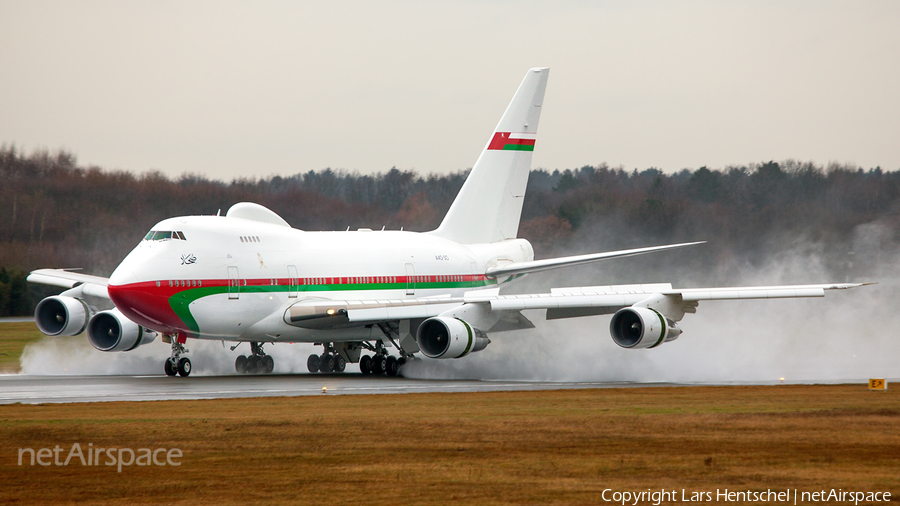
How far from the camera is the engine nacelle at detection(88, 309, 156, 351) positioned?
1093 inches

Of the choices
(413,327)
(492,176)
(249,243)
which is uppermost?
(492,176)

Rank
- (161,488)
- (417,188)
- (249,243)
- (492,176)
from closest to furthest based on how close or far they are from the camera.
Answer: (161,488), (249,243), (492,176), (417,188)

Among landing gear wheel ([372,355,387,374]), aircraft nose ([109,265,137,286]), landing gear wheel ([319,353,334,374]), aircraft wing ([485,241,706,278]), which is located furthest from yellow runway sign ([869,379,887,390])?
aircraft nose ([109,265,137,286])

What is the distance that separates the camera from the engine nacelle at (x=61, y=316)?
2850 centimetres

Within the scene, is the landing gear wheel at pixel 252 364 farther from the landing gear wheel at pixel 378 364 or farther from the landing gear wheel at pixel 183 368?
the landing gear wheel at pixel 378 364

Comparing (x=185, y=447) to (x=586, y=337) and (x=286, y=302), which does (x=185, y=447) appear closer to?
(x=286, y=302)

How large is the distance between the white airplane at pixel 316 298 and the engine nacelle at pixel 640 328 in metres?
0.03

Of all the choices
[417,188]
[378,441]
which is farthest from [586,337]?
[417,188]

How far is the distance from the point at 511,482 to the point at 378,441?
335 centimetres

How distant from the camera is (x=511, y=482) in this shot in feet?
35.6

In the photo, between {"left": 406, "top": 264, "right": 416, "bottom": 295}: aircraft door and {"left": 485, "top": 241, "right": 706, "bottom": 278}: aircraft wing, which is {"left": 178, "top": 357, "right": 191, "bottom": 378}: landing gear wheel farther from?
{"left": 485, "top": 241, "right": 706, "bottom": 278}: aircraft wing

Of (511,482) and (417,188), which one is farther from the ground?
(417,188)

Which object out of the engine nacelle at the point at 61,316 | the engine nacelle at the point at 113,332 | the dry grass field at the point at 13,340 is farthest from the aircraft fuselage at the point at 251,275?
the dry grass field at the point at 13,340

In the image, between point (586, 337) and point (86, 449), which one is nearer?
point (86, 449)
